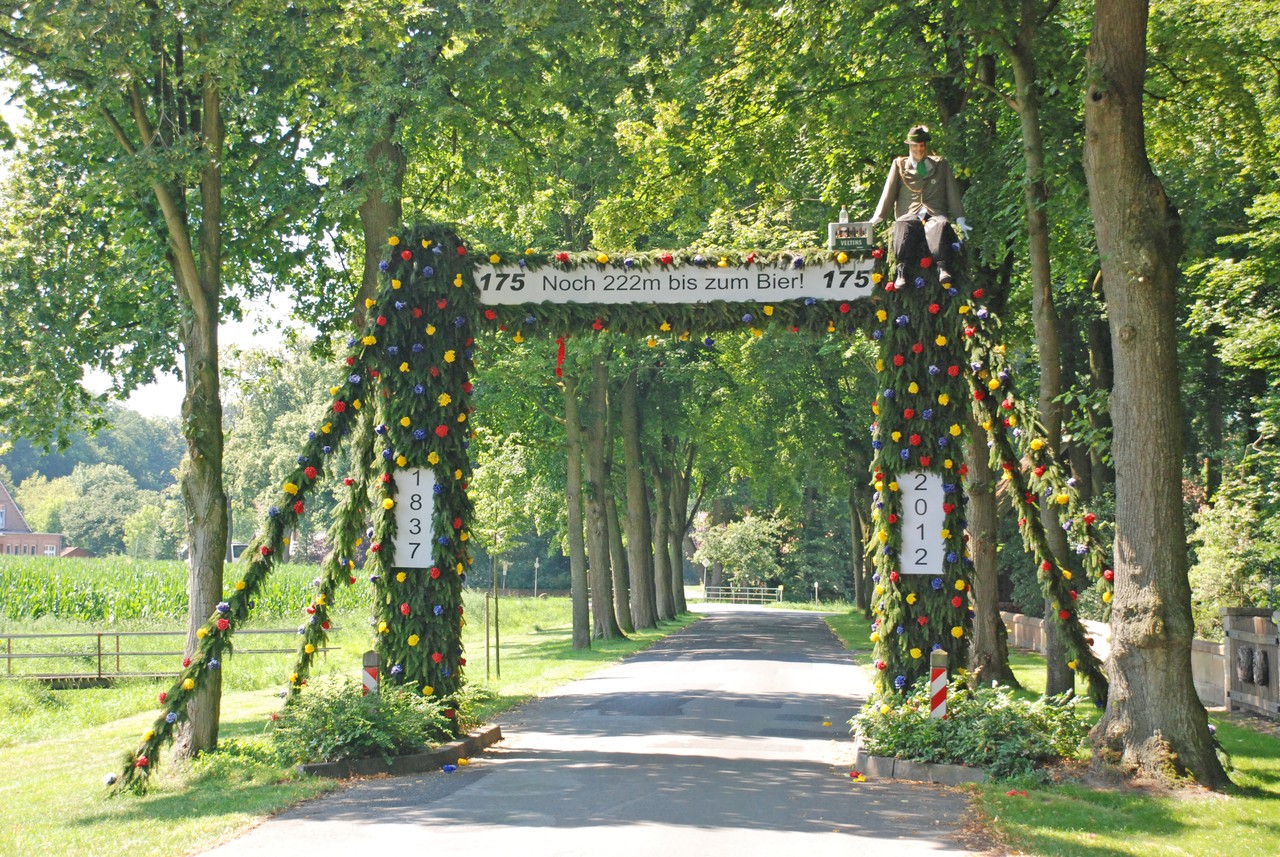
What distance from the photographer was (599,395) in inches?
1235

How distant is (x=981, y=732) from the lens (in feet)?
37.1

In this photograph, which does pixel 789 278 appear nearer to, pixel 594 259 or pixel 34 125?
pixel 594 259

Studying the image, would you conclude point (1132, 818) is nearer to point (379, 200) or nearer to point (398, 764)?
point (398, 764)

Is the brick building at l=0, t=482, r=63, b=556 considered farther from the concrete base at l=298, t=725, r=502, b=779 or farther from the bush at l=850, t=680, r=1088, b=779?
the bush at l=850, t=680, r=1088, b=779

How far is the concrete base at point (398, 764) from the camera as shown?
448 inches

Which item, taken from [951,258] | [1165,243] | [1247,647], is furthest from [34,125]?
[1247,647]

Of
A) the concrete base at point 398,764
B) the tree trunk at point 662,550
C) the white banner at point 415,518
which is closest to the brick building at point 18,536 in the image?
the tree trunk at point 662,550

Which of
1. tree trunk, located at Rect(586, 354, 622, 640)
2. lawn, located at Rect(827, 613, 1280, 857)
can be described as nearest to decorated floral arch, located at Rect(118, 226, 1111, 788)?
lawn, located at Rect(827, 613, 1280, 857)

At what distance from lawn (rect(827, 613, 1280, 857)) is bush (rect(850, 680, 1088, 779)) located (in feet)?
1.53

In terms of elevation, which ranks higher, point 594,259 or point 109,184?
point 109,184

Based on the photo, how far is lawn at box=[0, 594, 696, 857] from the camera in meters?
9.14

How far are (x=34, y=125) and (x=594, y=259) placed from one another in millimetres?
7643

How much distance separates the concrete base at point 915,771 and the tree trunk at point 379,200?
9067 millimetres

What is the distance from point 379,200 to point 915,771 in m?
10.6
